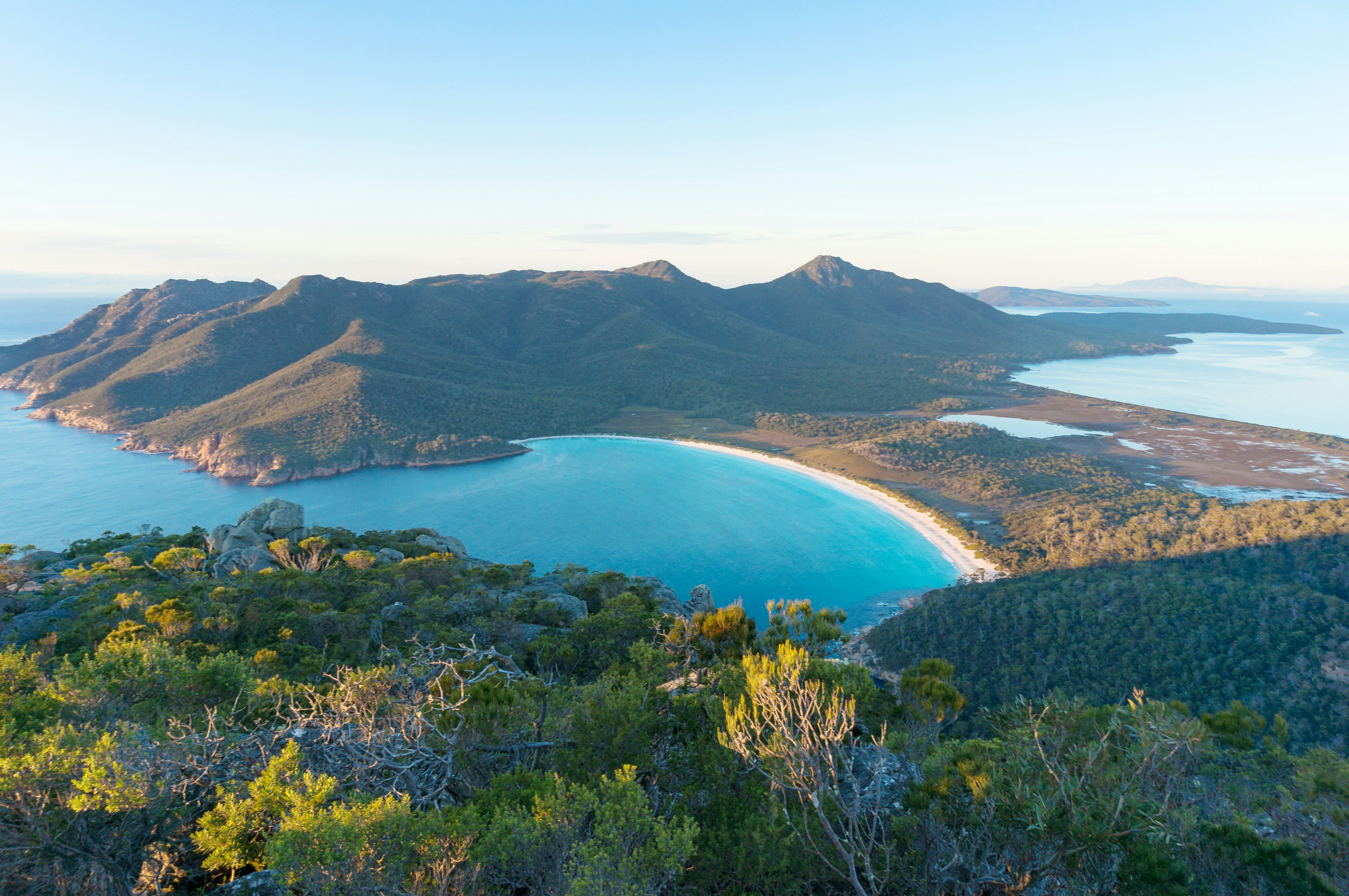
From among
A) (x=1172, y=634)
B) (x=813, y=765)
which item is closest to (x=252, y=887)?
(x=813, y=765)

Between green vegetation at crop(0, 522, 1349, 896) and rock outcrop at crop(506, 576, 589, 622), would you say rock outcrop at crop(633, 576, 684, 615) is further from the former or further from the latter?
green vegetation at crop(0, 522, 1349, 896)

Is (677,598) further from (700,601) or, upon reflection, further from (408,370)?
(408,370)

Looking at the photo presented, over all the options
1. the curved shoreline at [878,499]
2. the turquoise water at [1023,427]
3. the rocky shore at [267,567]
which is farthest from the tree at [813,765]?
the turquoise water at [1023,427]

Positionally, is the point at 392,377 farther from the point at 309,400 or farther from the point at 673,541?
the point at 673,541

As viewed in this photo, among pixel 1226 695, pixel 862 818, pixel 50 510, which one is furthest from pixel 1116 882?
pixel 50 510


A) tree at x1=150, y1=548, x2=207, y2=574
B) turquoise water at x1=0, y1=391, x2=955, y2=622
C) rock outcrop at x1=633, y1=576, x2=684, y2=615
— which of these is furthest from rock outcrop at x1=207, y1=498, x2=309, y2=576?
turquoise water at x1=0, y1=391, x2=955, y2=622

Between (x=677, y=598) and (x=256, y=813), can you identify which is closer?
→ (x=256, y=813)

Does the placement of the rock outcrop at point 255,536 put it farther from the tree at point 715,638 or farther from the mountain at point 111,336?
the mountain at point 111,336
